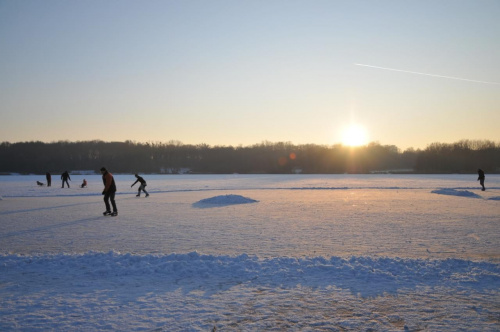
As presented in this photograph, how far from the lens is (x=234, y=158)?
110m

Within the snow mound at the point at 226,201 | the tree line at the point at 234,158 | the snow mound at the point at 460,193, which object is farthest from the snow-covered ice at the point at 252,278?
the tree line at the point at 234,158

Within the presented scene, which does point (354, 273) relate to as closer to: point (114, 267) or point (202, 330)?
point (202, 330)

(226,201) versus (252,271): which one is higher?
(226,201)

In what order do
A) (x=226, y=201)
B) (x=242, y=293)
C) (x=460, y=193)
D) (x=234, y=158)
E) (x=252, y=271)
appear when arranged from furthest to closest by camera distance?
(x=234, y=158) < (x=460, y=193) < (x=226, y=201) < (x=252, y=271) < (x=242, y=293)

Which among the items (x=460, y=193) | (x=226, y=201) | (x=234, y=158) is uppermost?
(x=234, y=158)

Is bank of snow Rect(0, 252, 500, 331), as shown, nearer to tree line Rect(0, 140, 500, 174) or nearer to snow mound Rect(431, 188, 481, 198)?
snow mound Rect(431, 188, 481, 198)

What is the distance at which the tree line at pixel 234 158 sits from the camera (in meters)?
87.7

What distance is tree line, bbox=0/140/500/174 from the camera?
87.7 metres

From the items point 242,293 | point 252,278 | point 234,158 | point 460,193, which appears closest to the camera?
point 242,293

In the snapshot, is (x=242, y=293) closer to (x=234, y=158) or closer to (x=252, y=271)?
(x=252, y=271)

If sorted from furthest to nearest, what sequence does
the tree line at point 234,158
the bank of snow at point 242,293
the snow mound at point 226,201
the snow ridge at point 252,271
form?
1. the tree line at point 234,158
2. the snow mound at point 226,201
3. the snow ridge at point 252,271
4. the bank of snow at point 242,293

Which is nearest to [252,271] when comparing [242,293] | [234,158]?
[242,293]

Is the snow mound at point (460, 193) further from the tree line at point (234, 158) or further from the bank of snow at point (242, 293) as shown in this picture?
the tree line at point (234, 158)

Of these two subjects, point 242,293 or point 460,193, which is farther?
point 460,193
